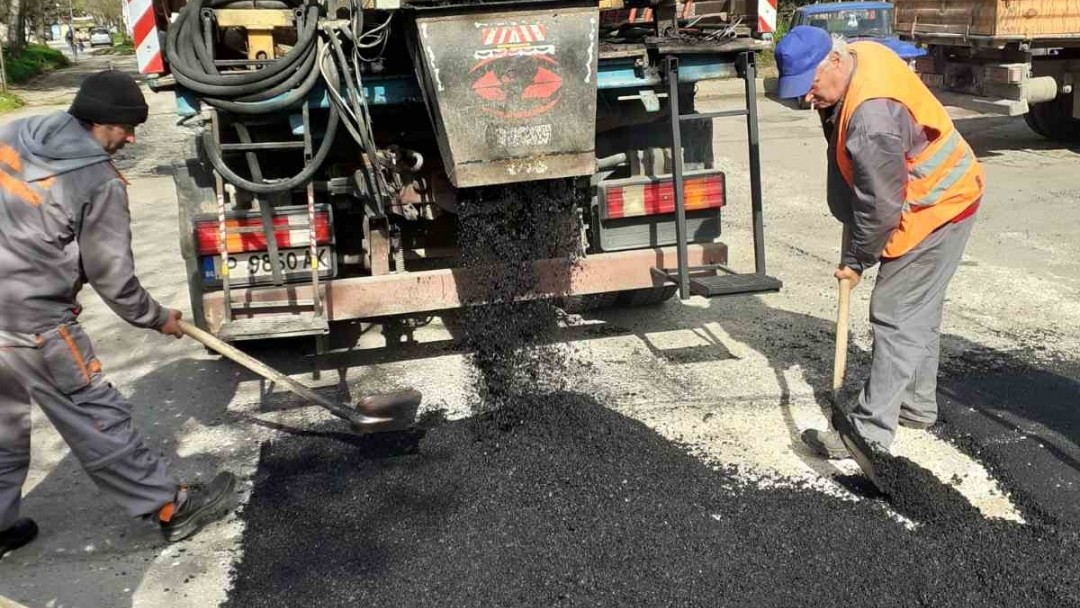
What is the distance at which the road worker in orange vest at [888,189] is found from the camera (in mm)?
3074

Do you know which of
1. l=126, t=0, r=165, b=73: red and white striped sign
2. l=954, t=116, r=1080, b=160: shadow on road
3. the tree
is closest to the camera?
l=126, t=0, r=165, b=73: red and white striped sign

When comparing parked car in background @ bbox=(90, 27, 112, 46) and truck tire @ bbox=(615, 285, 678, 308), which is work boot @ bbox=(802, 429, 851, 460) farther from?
parked car in background @ bbox=(90, 27, 112, 46)

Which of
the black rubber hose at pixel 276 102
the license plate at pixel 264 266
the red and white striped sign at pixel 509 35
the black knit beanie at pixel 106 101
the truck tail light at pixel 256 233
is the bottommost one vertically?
the license plate at pixel 264 266

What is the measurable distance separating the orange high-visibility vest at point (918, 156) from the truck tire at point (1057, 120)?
8.16m

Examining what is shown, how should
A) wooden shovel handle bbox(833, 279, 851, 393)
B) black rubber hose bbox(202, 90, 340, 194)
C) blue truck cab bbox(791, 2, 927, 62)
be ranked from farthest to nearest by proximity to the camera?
1. blue truck cab bbox(791, 2, 927, 62)
2. black rubber hose bbox(202, 90, 340, 194)
3. wooden shovel handle bbox(833, 279, 851, 393)

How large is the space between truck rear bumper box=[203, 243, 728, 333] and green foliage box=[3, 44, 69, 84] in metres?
26.3

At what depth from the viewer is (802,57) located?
3.12m

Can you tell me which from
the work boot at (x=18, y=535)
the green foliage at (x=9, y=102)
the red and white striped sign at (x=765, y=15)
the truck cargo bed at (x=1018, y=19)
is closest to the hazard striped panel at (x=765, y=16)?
the red and white striped sign at (x=765, y=15)

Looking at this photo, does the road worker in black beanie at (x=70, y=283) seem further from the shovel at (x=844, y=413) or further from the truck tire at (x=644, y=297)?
the truck tire at (x=644, y=297)

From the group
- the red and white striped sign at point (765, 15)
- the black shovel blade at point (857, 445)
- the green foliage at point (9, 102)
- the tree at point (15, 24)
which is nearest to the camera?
the black shovel blade at point (857, 445)

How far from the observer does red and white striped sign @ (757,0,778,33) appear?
4629mm

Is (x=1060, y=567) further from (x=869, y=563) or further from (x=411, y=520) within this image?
(x=411, y=520)

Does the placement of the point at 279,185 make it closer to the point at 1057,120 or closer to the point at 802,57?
the point at 802,57

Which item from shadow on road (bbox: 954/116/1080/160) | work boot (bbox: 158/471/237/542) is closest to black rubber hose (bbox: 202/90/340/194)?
work boot (bbox: 158/471/237/542)
